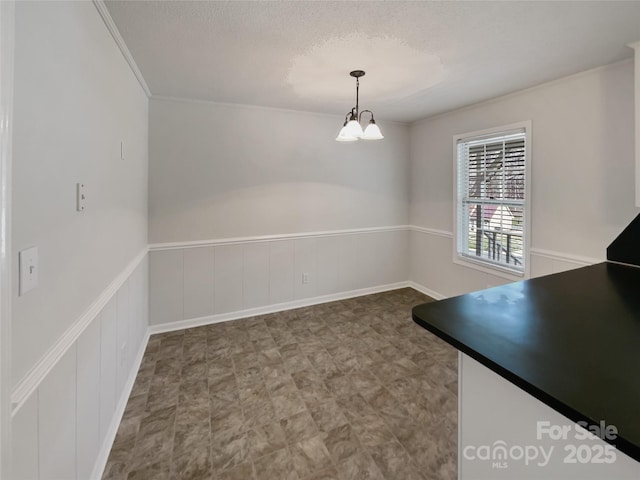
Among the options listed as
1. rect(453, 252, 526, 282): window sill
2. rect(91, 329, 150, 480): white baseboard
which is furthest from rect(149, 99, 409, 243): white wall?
rect(91, 329, 150, 480): white baseboard

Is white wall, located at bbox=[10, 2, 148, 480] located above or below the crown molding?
below

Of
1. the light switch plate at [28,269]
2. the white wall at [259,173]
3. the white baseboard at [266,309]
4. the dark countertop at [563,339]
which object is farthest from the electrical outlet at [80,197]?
the white baseboard at [266,309]

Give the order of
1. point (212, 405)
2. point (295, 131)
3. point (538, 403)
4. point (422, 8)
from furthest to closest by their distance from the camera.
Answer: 1. point (295, 131)
2. point (212, 405)
3. point (422, 8)
4. point (538, 403)

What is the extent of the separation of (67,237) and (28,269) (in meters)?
0.33

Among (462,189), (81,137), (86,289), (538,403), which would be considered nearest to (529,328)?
(538,403)

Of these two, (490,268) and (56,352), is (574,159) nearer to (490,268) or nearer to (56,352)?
(490,268)

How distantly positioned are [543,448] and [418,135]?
13.5ft

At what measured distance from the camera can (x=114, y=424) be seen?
181 cm

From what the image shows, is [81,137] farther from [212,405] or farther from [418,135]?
[418,135]

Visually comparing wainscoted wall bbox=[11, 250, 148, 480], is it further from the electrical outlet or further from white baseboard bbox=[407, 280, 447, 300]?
white baseboard bbox=[407, 280, 447, 300]

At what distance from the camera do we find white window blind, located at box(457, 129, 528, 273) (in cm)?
307

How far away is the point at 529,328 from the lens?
0.97 meters

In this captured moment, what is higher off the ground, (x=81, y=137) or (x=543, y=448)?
(x=81, y=137)

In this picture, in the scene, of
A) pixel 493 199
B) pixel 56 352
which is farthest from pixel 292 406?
pixel 493 199
